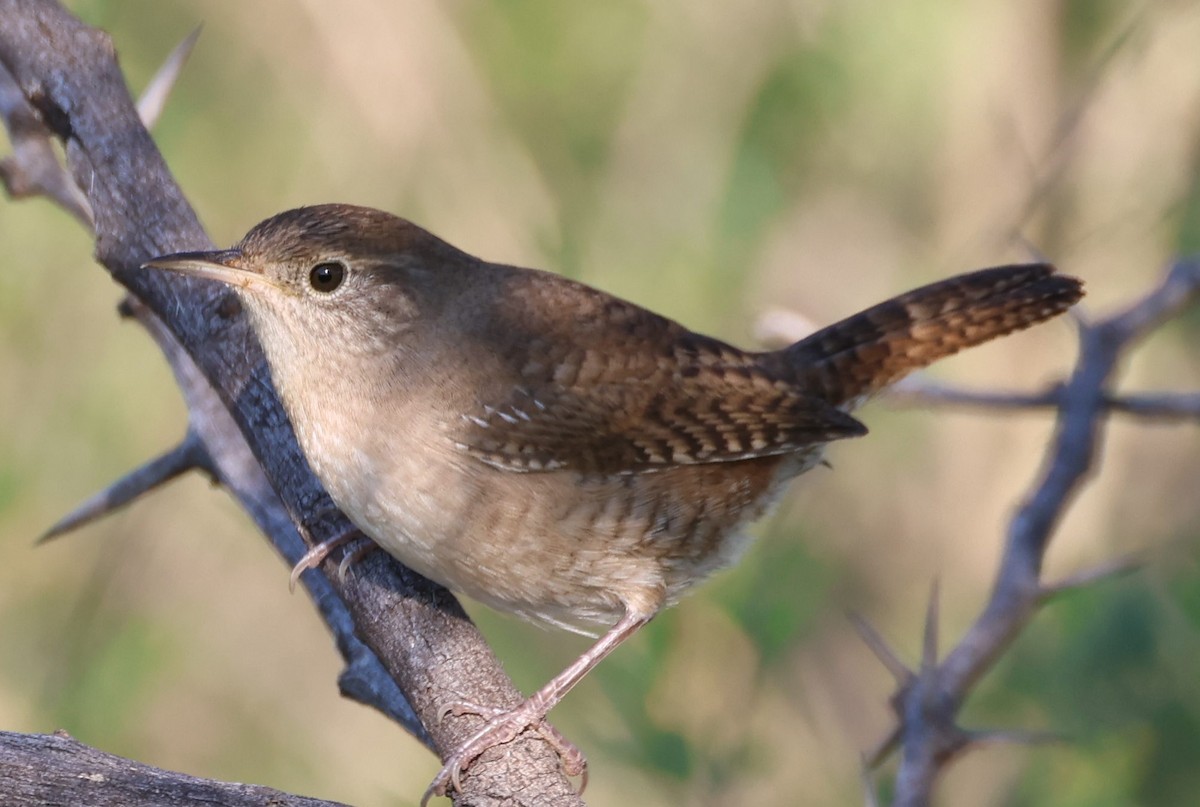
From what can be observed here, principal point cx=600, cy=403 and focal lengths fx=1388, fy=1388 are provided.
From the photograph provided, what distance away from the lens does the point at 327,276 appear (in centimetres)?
283

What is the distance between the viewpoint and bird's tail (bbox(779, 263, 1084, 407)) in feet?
10.8

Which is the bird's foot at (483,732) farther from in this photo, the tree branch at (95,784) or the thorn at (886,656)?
the thorn at (886,656)

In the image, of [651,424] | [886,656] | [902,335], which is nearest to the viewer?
[886,656]

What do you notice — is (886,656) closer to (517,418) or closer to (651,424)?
(651,424)

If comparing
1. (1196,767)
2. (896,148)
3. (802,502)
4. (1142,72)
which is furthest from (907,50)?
(1196,767)

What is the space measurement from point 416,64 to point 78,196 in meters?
2.17

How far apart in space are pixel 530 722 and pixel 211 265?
1.04 meters

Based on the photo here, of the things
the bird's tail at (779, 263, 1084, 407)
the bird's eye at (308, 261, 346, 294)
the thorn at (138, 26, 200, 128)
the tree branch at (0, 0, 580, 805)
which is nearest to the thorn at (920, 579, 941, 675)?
the tree branch at (0, 0, 580, 805)

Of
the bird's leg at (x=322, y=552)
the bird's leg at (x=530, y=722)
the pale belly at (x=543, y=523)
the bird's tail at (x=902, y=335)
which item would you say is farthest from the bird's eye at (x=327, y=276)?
the bird's tail at (x=902, y=335)

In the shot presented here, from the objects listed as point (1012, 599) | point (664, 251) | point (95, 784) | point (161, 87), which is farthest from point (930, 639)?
point (664, 251)

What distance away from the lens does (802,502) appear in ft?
15.7

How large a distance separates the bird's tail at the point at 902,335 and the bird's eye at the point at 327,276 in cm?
113

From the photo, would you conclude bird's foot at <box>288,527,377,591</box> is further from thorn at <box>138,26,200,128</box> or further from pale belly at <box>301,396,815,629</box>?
thorn at <box>138,26,200,128</box>

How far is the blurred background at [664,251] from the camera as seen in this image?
4.38 m
